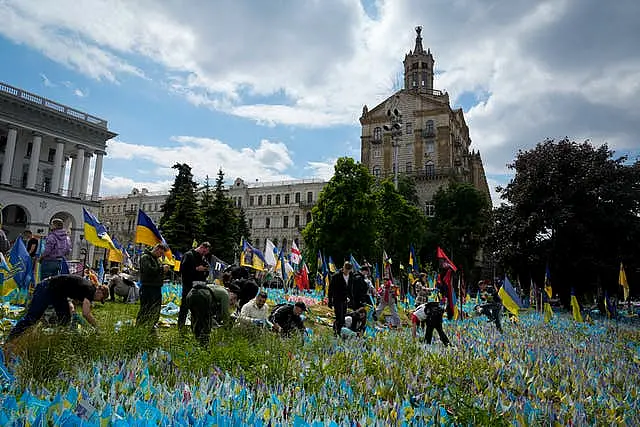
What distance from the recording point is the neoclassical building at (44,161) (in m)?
40.7

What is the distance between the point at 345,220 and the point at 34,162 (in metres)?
29.3

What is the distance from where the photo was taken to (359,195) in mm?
36875

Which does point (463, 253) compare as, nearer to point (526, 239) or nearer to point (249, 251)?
point (526, 239)

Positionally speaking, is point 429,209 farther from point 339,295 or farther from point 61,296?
point 61,296

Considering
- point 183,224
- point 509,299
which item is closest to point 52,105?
point 183,224

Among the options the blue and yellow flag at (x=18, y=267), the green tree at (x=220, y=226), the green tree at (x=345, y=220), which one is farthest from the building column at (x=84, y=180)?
the blue and yellow flag at (x=18, y=267)

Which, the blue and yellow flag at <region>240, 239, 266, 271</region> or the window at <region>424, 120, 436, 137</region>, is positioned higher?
the window at <region>424, 120, 436, 137</region>

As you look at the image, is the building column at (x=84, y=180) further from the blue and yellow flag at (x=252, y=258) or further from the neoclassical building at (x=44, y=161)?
the blue and yellow flag at (x=252, y=258)

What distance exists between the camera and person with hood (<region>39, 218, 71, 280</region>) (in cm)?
998

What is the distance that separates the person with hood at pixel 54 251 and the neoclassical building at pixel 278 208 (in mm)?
54305

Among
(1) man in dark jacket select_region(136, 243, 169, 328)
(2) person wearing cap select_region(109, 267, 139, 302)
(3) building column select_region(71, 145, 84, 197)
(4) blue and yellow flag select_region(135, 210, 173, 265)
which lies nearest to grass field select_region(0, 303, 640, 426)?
(1) man in dark jacket select_region(136, 243, 169, 328)

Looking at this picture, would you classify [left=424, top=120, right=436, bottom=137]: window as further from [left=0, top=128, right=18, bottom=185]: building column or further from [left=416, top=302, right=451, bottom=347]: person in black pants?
[left=416, top=302, right=451, bottom=347]: person in black pants

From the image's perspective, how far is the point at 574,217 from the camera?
25047 millimetres

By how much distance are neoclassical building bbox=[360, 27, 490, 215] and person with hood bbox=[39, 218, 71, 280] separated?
45.5 m
